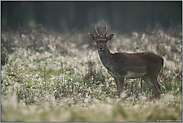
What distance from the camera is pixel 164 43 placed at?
1069 cm

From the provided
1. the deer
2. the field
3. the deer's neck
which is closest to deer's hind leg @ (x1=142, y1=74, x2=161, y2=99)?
the deer

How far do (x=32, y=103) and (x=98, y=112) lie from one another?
1.98 m

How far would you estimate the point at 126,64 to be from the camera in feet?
20.0

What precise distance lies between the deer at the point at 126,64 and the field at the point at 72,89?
487 millimetres

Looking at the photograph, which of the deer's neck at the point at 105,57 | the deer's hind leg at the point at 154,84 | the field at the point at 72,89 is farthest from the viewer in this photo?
the deer's hind leg at the point at 154,84

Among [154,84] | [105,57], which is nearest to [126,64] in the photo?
[105,57]

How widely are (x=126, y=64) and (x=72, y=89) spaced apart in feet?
5.40

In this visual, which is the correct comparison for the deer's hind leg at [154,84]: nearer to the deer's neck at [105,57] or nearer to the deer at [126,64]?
the deer at [126,64]

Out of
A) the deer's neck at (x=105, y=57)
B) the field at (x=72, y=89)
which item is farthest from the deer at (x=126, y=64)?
the field at (x=72, y=89)

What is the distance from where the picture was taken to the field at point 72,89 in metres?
4.38

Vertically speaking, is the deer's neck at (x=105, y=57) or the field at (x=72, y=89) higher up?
the deer's neck at (x=105, y=57)

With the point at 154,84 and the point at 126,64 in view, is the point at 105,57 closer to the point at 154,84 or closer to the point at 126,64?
the point at 126,64

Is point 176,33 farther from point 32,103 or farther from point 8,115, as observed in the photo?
point 8,115

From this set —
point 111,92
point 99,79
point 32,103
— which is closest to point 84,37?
point 99,79
